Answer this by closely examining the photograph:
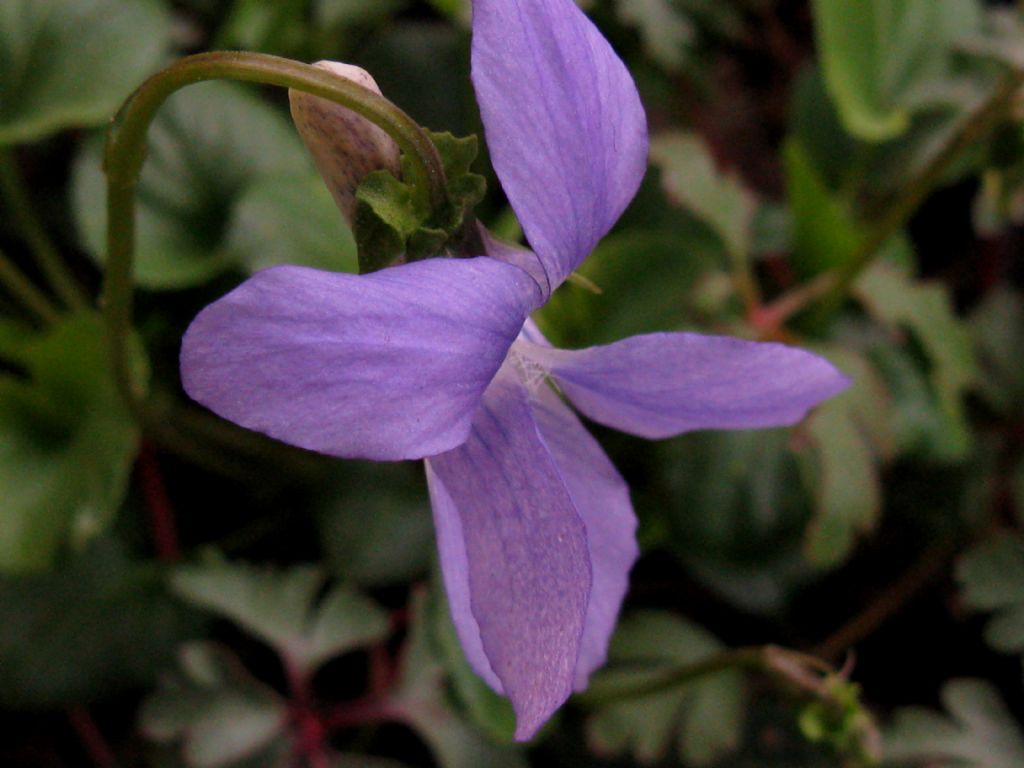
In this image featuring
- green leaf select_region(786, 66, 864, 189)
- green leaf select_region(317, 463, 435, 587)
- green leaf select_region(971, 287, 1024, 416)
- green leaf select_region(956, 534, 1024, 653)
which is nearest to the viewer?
green leaf select_region(956, 534, 1024, 653)

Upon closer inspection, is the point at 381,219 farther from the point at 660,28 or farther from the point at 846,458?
the point at 660,28

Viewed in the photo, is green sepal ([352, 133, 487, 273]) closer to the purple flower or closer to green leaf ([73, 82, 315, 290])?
the purple flower

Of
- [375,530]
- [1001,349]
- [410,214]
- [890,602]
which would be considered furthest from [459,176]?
[1001,349]

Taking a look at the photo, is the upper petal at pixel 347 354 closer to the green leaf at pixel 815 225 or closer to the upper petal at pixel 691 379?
the upper petal at pixel 691 379

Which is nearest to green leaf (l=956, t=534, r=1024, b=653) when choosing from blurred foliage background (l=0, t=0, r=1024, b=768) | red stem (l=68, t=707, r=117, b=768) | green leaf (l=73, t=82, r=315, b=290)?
blurred foliage background (l=0, t=0, r=1024, b=768)

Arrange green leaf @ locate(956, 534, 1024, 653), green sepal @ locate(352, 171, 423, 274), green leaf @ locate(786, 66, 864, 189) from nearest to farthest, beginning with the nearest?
green sepal @ locate(352, 171, 423, 274)
green leaf @ locate(956, 534, 1024, 653)
green leaf @ locate(786, 66, 864, 189)

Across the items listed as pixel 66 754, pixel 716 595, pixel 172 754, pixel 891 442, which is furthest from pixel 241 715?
pixel 891 442

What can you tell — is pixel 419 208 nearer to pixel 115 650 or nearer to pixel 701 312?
pixel 701 312
